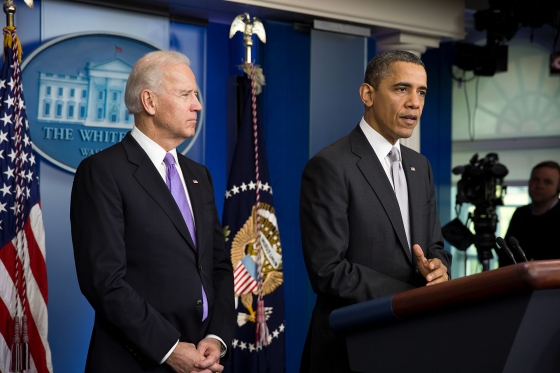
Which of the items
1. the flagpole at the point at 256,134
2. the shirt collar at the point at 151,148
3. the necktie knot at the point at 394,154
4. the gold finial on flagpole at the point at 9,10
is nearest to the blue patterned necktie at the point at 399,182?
the necktie knot at the point at 394,154

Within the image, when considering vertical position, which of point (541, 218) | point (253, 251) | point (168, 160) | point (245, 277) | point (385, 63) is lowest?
point (245, 277)

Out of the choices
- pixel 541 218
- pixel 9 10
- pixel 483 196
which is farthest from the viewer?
pixel 483 196

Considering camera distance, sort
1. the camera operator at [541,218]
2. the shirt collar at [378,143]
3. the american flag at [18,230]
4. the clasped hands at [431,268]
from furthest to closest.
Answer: the camera operator at [541,218] → the american flag at [18,230] → the shirt collar at [378,143] → the clasped hands at [431,268]

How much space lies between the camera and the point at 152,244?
79.0 inches

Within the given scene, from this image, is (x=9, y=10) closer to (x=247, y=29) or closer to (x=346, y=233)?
(x=247, y=29)

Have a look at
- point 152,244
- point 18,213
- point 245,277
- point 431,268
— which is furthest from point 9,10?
point 431,268

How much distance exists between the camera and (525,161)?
7242mm

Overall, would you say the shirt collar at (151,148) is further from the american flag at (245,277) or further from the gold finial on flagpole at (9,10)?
the american flag at (245,277)

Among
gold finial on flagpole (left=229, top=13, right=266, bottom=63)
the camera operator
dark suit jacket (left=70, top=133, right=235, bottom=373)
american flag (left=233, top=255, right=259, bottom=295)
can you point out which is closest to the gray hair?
dark suit jacket (left=70, top=133, right=235, bottom=373)

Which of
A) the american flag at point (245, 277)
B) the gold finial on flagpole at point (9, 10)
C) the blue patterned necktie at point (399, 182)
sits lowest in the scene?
the american flag at point (245, 277)

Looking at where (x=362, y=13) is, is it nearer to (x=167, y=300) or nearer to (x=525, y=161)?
(x=167, y=300)

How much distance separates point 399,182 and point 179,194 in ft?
2.18

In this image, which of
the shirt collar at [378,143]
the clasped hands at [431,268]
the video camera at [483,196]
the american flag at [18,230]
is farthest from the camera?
the video camera at [483,196]

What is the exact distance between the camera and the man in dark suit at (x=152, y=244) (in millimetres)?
1911
